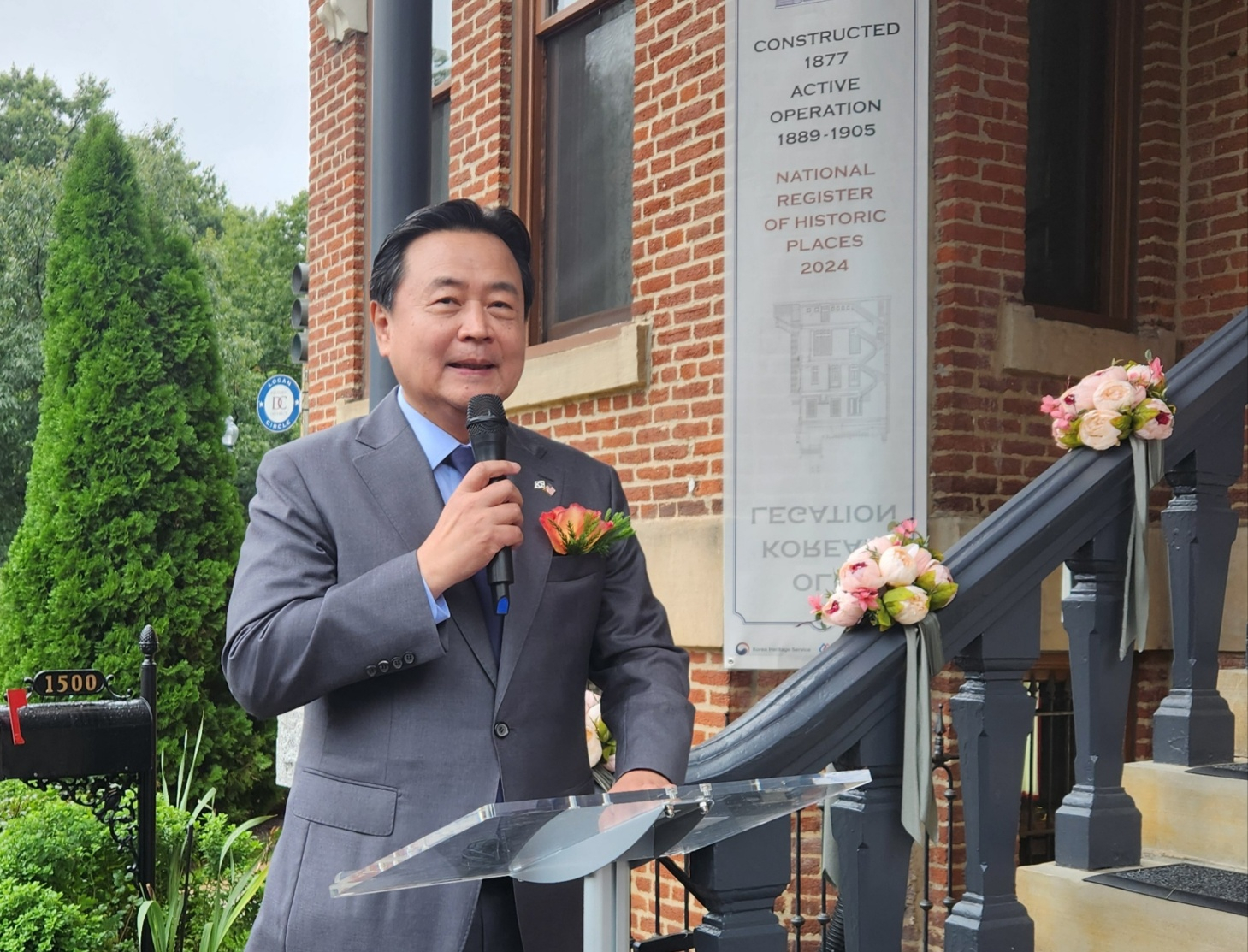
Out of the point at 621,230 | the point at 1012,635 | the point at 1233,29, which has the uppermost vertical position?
the point at 1233,29

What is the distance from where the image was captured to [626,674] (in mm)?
2328

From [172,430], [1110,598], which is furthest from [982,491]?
[172,430]

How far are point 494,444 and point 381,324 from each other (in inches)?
16.5

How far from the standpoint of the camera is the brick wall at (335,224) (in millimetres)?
8781

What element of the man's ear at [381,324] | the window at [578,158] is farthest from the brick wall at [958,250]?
the man's ear at [381,324]

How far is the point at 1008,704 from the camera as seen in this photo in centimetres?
308

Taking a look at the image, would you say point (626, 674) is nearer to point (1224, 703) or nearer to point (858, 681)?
point (858, 681)

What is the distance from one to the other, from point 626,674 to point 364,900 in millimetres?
557

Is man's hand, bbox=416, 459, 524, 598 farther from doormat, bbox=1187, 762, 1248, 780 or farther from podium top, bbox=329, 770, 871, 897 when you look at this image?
doormat, bbox=1187, 762, 1248, 780

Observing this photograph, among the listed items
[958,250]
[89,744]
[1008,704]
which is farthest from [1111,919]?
[89,744]

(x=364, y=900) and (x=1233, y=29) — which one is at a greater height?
(x=1233, y=29)

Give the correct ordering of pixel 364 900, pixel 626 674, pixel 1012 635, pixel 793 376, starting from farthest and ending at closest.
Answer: pixel 793 376, pixel 1012 635, pixel 626 674, pixel 364 900

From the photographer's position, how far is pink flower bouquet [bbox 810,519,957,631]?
291 cm

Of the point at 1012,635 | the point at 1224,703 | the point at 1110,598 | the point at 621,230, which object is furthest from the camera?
the point at 621,230
